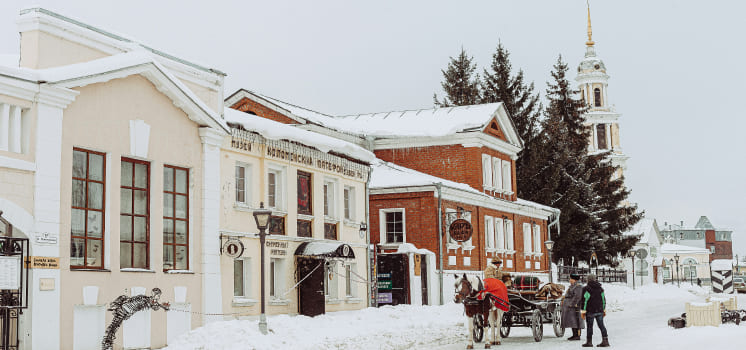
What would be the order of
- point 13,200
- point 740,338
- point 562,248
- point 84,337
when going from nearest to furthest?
→ 1. point 13,200
2. point 84,337
3. point 740,338
4. point 562,248

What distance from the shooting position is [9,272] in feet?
53.4

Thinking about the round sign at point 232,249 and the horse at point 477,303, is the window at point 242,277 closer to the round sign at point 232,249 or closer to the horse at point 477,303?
the round sign at point 232,249

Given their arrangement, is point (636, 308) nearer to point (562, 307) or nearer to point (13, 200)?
point (562, 307)

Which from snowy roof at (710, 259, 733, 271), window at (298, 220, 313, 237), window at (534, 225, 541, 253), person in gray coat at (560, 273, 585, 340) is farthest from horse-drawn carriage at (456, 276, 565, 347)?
window at (534, 225, 541, 253)

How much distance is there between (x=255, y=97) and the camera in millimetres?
41719

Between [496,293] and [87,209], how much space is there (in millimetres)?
8845

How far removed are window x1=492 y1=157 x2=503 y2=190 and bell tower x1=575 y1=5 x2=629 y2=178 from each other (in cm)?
6957

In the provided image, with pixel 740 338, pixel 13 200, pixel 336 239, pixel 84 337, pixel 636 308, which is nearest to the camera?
pixel 13 200

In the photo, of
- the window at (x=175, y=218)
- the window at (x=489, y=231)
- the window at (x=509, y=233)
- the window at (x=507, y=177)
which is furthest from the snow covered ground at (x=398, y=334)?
the window at (x=507, y=177)

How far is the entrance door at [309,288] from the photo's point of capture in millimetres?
25812

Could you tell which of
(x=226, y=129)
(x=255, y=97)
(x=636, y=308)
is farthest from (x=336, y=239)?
(x=636, y=308)

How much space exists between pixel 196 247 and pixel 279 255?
376 cm

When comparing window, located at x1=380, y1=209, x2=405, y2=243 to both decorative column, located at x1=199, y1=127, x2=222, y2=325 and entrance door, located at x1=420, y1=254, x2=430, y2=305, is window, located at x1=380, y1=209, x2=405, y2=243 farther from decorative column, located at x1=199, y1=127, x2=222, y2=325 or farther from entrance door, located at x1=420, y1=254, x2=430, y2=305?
decorative column, located at x1=199, y1=127, x2=222, y2=325

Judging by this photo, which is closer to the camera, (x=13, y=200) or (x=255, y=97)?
(x=13, y=200)
